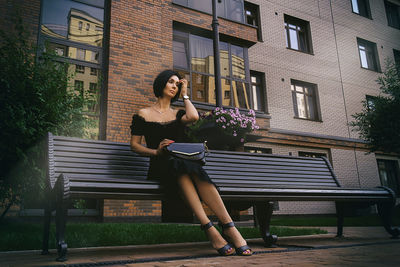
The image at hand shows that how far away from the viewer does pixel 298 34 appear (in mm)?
16922

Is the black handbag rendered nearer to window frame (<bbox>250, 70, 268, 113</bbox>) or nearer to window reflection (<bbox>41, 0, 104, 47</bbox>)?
window reflection (<bbox>41, 0, 104, 47</bbox>)

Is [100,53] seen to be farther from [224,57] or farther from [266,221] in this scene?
[266,221]

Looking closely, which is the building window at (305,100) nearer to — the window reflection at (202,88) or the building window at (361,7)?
the window reflection at (202,88)

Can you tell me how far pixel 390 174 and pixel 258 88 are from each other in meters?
9.60

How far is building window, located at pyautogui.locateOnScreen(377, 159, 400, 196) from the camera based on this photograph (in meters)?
17.5

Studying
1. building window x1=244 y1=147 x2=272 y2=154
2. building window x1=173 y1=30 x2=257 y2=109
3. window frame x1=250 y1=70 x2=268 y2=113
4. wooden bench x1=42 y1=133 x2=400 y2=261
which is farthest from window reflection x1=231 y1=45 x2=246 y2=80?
wooden bench x1=42 y1=133 x2=400 y2=261

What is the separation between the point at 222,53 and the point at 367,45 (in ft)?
38.4

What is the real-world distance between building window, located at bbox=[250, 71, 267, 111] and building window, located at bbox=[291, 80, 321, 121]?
194 centimetres

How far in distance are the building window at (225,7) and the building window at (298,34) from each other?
158 inches

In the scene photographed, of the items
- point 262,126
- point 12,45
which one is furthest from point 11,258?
point 262,126

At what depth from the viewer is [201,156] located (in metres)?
2.82

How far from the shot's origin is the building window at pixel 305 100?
15750mm

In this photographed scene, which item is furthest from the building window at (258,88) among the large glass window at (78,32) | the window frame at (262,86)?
the large glass window at (78,32)

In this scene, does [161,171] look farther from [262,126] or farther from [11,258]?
[262,126]
